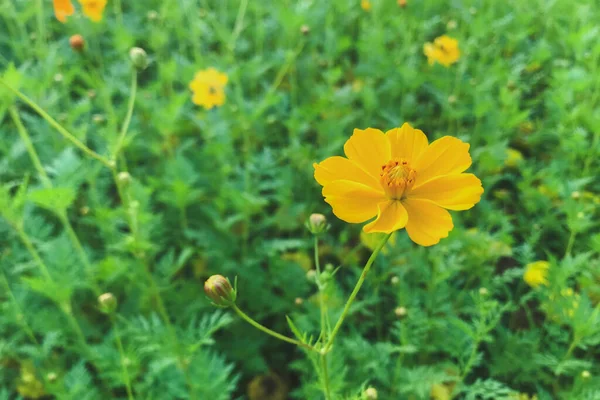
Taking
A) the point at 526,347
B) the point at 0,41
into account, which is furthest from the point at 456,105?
the point at 0,41

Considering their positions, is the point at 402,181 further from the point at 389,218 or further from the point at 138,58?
the point at 138,58

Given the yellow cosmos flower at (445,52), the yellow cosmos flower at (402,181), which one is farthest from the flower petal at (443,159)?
the yellow cosmos flower at (445,52)

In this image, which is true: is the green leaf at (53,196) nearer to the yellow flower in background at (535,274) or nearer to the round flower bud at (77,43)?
the round flower bud at (77,43)

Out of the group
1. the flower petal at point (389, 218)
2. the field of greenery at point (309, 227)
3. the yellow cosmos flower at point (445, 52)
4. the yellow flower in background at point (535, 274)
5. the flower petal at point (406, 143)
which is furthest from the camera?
the yellow cosmos flower at point (445, 52)

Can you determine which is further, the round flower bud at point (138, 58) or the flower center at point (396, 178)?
the round flower bud at point (138, 58)

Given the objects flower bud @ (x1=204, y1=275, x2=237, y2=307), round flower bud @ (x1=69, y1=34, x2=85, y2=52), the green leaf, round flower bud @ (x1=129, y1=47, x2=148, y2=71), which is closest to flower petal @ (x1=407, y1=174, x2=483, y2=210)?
flower bud @ (x1=204, y1=275, x2=237, y2=307)

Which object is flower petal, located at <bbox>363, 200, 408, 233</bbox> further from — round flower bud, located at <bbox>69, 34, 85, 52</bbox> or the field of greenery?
round flower bud, located at <bbox>69, 34, 85, 52</bbox>
